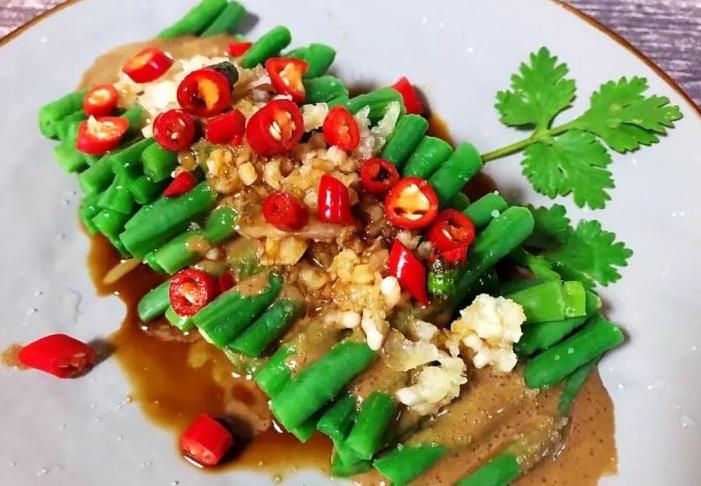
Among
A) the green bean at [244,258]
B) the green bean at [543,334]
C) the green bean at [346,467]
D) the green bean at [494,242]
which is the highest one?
the green bean at [494,242]

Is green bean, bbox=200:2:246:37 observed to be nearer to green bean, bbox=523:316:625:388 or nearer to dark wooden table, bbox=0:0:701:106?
dark wooden table, bbox=0:0:701:106

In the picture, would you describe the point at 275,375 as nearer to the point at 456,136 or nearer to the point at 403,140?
the point at 403,140

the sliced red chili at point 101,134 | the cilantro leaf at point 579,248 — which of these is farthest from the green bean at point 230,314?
the cilantro leaf at point 579,248

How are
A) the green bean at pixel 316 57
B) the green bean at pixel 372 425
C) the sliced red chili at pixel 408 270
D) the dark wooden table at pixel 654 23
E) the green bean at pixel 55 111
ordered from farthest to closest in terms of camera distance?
the dark wooden table at pixel 654 23
the green bean at pixel 316 57
the green bean at pixel 55 111
the sliced red chili at pixel 408 270
the green bean at pixel 372 425

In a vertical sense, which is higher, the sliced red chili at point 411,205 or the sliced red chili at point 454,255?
the sliced red chili at point 411,205

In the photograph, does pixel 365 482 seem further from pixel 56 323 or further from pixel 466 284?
pixel 56 323

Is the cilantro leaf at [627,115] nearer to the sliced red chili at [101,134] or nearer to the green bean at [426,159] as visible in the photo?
the green bean at [426,159]

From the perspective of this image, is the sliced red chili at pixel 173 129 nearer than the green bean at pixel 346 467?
No

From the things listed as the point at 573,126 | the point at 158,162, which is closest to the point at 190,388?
the point at 158,162

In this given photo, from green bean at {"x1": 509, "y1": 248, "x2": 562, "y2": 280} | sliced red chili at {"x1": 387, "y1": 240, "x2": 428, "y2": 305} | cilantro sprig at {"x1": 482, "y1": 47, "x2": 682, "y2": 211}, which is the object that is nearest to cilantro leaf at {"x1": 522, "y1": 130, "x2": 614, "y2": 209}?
cilantro sprig at {"x1": 482, "y1": 47, "x2": 682, "y2": 211}
